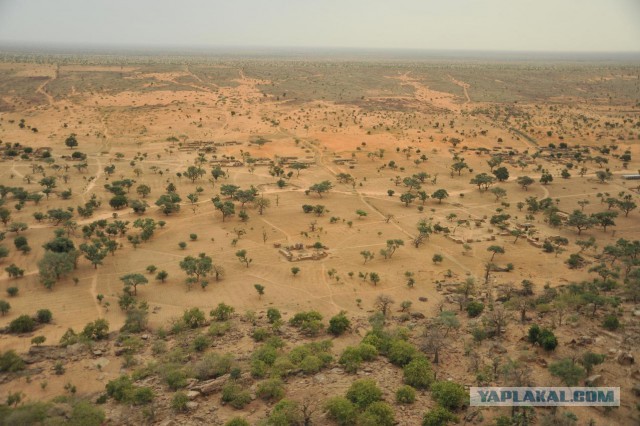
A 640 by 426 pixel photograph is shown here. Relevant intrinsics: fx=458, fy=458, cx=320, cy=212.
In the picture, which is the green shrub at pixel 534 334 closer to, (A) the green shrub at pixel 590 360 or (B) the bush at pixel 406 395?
(A) the green shrub at pixel 590 360

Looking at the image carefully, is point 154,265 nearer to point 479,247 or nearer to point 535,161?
point 479,247

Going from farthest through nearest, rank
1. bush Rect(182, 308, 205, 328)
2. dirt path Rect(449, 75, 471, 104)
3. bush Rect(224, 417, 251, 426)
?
1. dirt path Rect(449, 75, 471, 104)
2. bush Rect(182, 308, 205, 328)
3. bush Rect(224, 417, 251, 426)

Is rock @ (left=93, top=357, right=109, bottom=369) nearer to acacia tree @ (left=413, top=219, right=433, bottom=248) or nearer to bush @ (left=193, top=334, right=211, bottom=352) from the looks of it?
bush @ (left=193, top=334, right=211, bottom=352)

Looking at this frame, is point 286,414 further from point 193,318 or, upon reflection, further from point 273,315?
point 193,318

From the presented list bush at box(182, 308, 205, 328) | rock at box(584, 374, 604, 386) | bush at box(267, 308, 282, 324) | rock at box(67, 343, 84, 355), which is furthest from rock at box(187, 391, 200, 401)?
rock at box(584, 374, 604, 386)

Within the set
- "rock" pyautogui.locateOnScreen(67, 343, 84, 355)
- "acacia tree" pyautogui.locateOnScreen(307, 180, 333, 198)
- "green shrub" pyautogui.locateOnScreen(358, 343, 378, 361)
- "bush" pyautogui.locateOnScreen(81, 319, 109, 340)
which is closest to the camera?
"green shrub" pyautogui.locateOnScreen(358, 343, 378, 361)

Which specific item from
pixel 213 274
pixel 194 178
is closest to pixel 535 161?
pixel 194 178
